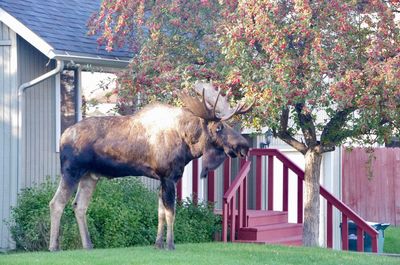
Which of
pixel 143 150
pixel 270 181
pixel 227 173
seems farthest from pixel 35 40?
pixel 270 181

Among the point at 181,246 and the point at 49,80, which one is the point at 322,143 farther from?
the point at 49,80

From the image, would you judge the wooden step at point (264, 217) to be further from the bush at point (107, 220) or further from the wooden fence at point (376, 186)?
the wooden fence at point (376, 186)

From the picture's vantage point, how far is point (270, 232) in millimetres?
17750

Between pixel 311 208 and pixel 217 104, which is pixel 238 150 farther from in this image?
pixel 311 208

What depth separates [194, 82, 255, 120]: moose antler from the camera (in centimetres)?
1312

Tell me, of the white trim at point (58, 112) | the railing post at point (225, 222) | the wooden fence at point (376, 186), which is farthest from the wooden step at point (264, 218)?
the wooden fence at point (376, 186)

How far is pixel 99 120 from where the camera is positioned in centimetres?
1386

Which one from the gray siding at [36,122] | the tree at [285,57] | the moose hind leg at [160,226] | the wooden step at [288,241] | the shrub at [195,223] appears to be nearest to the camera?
the moose hind leg at [160,226]

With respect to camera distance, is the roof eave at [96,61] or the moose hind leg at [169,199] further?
the roof eave at [96,61]

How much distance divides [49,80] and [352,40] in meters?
5.36

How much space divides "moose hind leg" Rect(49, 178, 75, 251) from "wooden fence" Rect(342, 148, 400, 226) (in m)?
16.8

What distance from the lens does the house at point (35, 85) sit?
15.8 metres

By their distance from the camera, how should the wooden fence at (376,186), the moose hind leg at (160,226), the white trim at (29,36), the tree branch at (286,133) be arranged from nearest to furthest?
the moose hind leg at (160,226) → the white trim at (29,36) → the tree branch at (286,133) → the wooden fence at (376,186)

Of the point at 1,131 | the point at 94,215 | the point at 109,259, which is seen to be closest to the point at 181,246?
the point at 94,215
